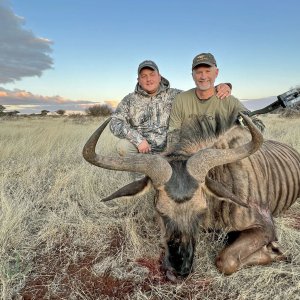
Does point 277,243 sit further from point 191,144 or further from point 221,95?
point 221,95

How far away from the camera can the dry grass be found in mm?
3410

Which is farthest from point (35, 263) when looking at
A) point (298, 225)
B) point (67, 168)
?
point (67, 168)

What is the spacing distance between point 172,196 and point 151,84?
3.19 metres

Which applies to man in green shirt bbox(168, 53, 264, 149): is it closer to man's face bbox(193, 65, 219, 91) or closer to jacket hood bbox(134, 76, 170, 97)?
man's face bbox(193, 65, 219, 91)

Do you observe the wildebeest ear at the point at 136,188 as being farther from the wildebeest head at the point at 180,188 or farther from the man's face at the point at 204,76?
the man's face at the point at 204,76

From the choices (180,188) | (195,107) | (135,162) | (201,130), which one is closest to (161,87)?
(195,107)

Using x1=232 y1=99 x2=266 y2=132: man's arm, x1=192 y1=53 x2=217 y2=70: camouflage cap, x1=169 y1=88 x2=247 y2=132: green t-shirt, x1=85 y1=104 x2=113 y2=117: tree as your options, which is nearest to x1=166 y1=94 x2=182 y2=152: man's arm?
x1=169 y1=88 x2=247 y2=132: green t-shirt

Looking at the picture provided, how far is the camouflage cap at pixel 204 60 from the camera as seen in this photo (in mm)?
5754

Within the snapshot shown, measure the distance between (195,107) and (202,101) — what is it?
0.46 ft

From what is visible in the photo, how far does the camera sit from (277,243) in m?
4.06

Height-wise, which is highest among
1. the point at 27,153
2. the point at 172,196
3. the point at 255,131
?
the point at 255,131

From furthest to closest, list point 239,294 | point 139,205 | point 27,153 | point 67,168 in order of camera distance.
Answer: point 27,153 → point 67,168 → point 139,205 → point 239,294

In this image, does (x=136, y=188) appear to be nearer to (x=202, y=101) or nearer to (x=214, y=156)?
(x=214, y=156)

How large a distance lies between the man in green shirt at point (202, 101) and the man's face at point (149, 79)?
59cm
